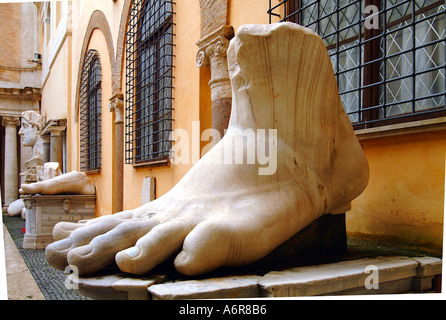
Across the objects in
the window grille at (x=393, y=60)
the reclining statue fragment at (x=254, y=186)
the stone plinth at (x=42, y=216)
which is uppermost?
the window grille at (x=393, y=60)

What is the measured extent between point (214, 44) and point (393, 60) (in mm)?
1883

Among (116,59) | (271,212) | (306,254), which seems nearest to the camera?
(271,212)

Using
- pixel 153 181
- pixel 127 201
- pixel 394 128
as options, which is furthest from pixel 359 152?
pixel 127 201

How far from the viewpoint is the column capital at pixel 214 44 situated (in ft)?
12.0

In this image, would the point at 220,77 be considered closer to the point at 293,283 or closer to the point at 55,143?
the point at 293,283

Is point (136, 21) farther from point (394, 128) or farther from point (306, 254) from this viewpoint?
point (306, 254)

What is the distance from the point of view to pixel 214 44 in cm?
375

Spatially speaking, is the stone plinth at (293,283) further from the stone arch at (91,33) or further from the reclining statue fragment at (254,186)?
the stone arch at (91,33)

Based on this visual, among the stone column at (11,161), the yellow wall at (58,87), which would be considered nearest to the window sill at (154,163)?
the yellow wall at (58,87)

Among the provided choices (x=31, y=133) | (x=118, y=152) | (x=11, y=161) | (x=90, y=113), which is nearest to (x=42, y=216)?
(x=118, y=152)

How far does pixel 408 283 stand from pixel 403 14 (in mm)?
1542

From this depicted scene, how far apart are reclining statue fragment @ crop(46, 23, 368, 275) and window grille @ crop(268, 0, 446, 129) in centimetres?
60

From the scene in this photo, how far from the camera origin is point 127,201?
673cm

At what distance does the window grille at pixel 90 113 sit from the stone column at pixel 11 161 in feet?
15.5
